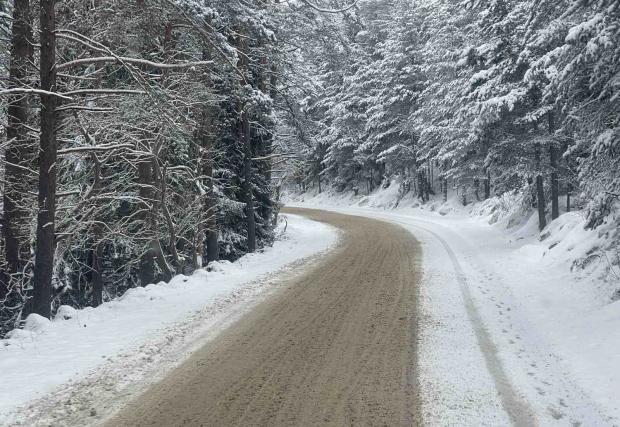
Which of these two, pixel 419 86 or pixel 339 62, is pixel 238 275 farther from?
pixel 419 86

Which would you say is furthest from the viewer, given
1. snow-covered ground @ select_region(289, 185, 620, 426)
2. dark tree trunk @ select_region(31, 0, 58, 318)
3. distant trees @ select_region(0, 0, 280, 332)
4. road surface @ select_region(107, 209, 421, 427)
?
distant trees @ select_region(0, 0, 280, 332)

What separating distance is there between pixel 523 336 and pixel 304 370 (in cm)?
324

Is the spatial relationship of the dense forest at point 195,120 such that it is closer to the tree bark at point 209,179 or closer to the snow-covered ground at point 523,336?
the tree bark at point 209,179

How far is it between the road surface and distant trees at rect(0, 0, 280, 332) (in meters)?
3.61

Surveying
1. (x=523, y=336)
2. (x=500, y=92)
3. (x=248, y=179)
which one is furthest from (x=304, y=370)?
(x=500, y=92)

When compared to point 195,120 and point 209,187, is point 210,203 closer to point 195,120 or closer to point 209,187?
point 209,187

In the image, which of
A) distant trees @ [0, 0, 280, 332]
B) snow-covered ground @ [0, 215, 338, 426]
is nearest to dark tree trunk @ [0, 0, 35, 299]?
distant trees @ [0, 0, 280, 332]

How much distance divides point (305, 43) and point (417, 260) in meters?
7.30

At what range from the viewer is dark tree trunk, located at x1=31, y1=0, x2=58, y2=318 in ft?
24.7

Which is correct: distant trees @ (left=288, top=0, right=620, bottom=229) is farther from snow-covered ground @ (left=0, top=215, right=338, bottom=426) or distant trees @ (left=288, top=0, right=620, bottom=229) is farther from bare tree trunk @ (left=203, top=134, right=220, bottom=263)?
snow-covered ground @ (left=0, top=215, right=338, bottom=426)

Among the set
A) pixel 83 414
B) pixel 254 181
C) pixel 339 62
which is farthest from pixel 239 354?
pixel 254 181

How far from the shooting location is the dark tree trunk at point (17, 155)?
7.87 m

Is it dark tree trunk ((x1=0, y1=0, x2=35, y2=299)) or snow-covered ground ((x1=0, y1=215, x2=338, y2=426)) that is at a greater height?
dark tree trunk ((x1=0, y1=0, x2=35, y2=299))

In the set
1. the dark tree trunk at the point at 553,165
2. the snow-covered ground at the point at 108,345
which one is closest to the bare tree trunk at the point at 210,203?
the snow-covered ground at the point at 108,345
